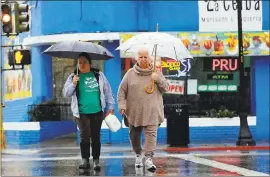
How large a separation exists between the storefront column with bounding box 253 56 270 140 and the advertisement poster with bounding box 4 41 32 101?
26.7 feet

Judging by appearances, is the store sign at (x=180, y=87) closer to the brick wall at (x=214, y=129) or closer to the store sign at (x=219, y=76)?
the store sign at (x=219, y=76)

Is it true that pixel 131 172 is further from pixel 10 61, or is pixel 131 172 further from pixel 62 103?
pixel 62 103

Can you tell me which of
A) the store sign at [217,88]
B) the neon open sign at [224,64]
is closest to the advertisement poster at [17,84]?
the store sign at [217,88]

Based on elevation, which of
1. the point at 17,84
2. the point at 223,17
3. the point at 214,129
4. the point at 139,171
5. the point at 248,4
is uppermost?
the point at 248,4

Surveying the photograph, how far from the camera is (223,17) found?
65.9 feet

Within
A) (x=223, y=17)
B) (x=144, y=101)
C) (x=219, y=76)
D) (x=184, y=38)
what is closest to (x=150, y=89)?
(x=144, y=101)

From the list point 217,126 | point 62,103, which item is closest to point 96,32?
point 62,103

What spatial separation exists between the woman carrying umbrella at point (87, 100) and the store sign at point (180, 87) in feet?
33.5

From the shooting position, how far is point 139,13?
20.0 meters

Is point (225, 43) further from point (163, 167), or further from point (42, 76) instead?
point (163, 167)

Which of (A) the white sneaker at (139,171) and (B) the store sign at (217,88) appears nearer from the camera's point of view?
(A) the white sneaker at (139,171)

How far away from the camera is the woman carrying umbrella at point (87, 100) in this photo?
9844 mm

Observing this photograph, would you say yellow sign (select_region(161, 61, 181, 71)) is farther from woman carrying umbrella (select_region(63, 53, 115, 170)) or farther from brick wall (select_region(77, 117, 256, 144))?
woman carrying umbrella (select_region(63, 53, 115, 170))

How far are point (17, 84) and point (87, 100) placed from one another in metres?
14.7
